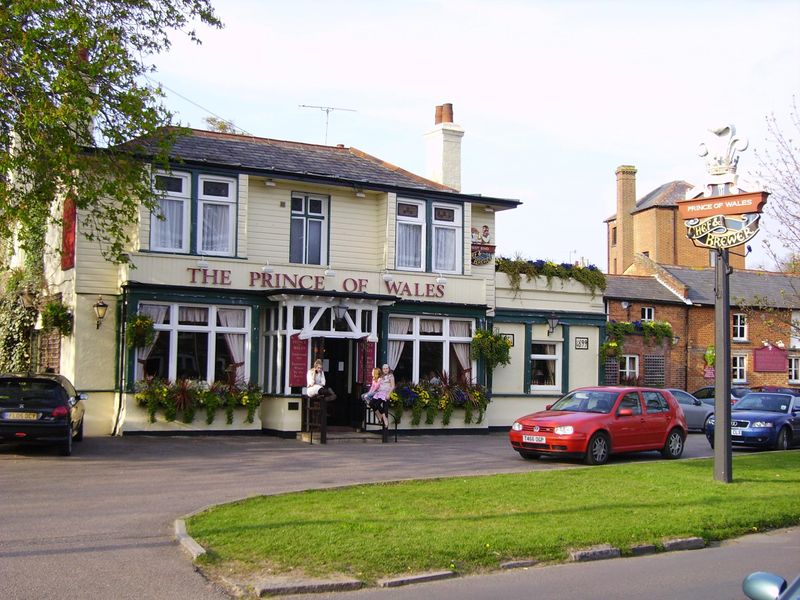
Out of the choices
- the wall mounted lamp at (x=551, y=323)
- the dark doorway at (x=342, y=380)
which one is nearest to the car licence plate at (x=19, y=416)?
the dark doorway at (x=342, y=380)

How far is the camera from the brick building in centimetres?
3684

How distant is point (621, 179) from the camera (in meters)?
57.7

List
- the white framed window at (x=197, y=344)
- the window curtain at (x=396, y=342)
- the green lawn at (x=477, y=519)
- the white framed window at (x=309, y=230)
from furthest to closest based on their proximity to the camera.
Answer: the window curtain at (x=396, y=342), the white framed window at (x=309, y=230), the white framed window at (x=197, y=344), the green lawn at (x=477, y=519)

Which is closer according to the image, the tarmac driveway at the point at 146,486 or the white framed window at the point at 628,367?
the tarmac driveway at the point at 146,486

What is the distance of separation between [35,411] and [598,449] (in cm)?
1042

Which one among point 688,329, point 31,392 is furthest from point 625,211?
point 31,392

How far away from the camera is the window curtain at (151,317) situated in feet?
71.4

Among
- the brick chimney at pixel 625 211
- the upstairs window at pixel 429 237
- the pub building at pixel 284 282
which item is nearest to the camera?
the pub building at pixel 284 282

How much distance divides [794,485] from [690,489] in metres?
2.05

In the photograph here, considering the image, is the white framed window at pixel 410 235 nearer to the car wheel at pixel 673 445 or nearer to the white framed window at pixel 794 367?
the car wheel at pixel 673 445

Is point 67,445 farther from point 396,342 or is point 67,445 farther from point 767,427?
point 767,427

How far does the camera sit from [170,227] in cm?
2259

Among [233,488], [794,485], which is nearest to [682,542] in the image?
[794,485]

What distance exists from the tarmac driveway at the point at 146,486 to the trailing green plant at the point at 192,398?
2.13 feet
